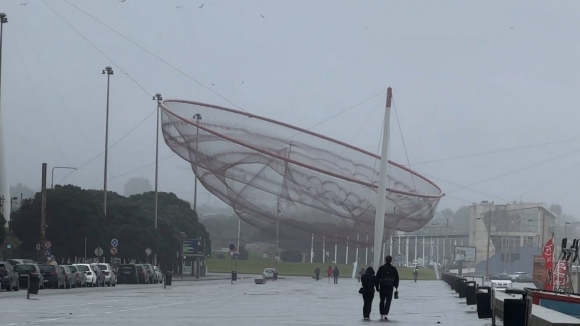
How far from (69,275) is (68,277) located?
0.41 metres

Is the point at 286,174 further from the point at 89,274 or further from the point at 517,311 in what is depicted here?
the point at 517,311

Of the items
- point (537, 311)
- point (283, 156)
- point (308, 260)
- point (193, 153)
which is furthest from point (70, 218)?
point (308, 260)

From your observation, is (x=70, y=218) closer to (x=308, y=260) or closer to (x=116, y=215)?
(x=116, y=215)

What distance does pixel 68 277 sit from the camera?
6209cm

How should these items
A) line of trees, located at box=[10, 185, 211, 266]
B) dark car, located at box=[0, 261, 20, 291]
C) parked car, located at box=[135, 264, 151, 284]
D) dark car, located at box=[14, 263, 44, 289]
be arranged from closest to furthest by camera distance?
dark car, located at box=[0, 261, 20, 291] < dark car, located at box=[14, 263, 44, 289] < parked car, located at box=[135, 264, 151, 284] < line of trees, located at box=[10, 185, 211, 266]

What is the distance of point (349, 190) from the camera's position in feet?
391

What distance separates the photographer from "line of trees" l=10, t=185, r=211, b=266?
297 feet

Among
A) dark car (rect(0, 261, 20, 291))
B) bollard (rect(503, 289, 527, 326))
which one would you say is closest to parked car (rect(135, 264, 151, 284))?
dark car (rect(0, 261, 20, 291))

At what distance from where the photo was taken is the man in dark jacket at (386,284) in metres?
29.3

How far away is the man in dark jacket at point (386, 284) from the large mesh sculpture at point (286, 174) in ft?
260

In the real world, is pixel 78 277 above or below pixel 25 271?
below

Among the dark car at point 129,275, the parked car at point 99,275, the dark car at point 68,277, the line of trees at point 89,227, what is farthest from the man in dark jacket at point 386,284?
the line of trees at point 89,227

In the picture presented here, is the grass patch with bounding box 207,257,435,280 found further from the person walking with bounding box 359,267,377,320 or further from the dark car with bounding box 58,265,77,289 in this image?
the person walking with bounding box 359,267,377,320

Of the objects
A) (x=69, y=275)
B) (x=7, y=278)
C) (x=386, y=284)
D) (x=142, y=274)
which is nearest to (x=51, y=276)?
(x=69, y=275)
